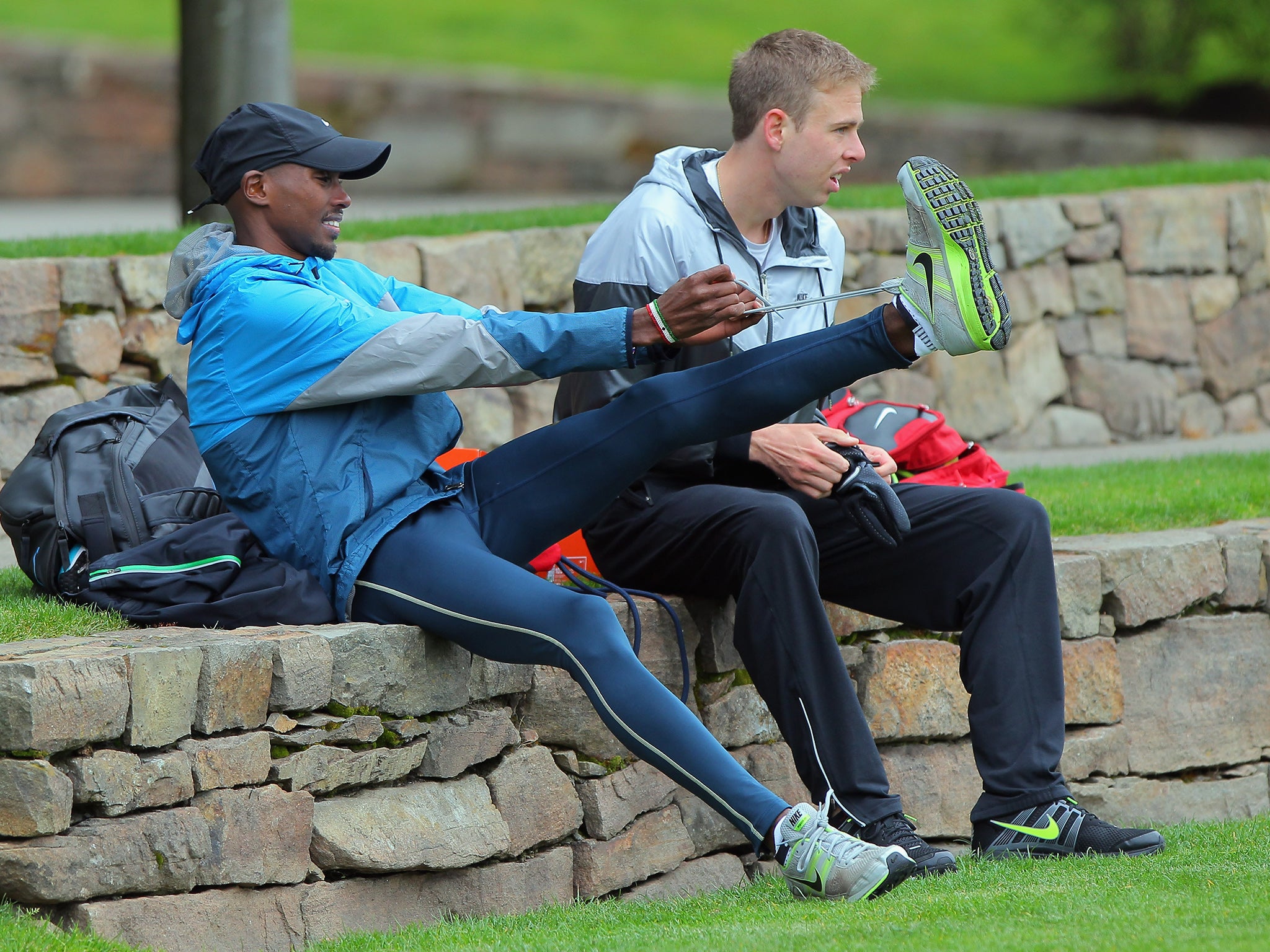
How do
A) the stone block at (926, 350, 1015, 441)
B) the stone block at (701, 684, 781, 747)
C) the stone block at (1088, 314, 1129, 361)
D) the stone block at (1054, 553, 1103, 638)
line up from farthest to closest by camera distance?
the stone block at (1088, 314, 1129, 361) < the stone block at (926, 350, 1015, 441) < the stone block at (1054, 553, 1103, 638) < the stone block at (701, 684, 781, 747)

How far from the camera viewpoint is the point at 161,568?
349 cm

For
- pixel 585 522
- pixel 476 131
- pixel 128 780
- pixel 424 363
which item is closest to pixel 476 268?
pixel 585 522

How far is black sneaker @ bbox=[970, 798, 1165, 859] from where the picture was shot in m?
3.53

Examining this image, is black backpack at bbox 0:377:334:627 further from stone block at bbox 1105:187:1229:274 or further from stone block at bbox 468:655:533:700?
stone block at bbox 1105:187:1229:274

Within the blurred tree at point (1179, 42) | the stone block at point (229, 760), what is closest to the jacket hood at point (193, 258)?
the stone block at point (229, 760)

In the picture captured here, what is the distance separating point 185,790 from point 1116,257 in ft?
18.7

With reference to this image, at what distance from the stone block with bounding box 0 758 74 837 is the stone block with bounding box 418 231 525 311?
9.86 feet

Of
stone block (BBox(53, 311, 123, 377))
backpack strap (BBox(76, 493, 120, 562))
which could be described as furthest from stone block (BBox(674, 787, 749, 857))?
stone block (BBox(53, 311, 123, 377))

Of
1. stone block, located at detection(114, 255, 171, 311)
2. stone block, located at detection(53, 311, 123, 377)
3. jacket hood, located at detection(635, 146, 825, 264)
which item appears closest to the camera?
jacket hood, located at detection(635, 146, 825, 264)

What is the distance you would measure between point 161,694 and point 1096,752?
9.24ft

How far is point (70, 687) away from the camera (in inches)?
120

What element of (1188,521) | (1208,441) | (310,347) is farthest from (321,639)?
(1208,441)

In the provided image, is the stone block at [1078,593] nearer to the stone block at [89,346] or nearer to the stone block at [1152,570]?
the stone block at [1152,570]

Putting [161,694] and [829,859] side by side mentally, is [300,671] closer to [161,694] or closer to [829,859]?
[161,694]
